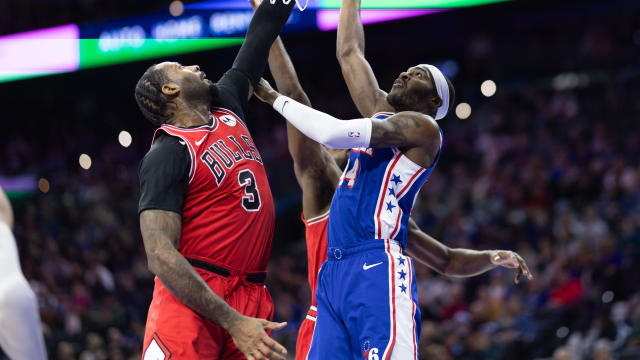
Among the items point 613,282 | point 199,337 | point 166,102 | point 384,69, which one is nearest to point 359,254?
point 199,337

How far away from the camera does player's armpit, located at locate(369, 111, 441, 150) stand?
4.45m

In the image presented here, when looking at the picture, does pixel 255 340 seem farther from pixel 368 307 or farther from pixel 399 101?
pixel 399 101

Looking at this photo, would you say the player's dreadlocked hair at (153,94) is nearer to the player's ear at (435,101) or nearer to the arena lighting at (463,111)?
the player's ear at (435,101)

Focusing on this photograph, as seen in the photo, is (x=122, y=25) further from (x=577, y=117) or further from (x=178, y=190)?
(x=178, y=190)

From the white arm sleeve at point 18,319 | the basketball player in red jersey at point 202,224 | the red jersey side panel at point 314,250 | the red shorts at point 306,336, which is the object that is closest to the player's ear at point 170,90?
the basketball player in red jersey at point 202,224

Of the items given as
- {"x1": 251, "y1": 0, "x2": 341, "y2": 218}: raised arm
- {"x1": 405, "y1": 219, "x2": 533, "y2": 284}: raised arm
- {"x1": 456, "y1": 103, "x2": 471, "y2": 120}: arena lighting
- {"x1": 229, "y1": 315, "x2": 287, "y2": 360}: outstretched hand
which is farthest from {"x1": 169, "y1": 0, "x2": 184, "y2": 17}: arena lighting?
{"x1": 229, "y1": 315, "x2": 287, "y2": 360}: outstretched hand

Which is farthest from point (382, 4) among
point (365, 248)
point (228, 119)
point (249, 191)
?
point (249, 191)

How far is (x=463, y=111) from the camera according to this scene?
17422mm

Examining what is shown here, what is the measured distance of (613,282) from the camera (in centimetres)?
1020

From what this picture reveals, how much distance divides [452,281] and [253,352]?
8.78 m

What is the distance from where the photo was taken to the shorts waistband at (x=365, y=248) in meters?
4.55

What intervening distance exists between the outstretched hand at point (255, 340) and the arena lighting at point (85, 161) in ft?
53.8

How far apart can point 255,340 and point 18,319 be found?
128cm

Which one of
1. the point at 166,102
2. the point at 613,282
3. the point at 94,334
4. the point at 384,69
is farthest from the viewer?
the point at 384,69
